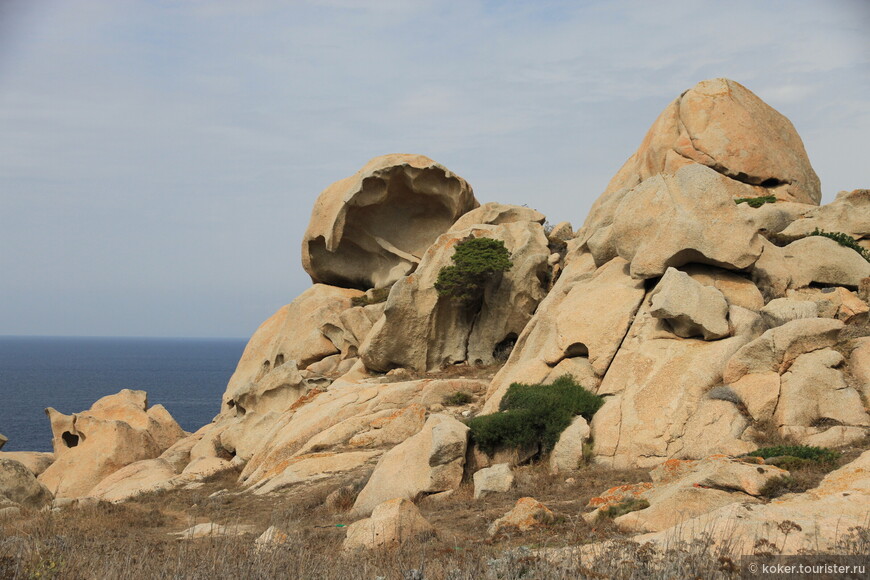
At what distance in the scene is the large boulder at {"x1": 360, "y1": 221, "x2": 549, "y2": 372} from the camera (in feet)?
97.9

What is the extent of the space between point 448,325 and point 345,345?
6.21m

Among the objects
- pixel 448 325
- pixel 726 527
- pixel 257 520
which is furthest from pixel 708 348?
pixel 448 325

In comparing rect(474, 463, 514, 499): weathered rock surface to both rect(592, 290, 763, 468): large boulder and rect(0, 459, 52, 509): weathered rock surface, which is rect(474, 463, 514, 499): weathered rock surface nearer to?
rect(592, 290, 763, 468): large boulder

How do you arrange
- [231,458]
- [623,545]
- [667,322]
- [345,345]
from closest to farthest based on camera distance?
[623,545]
[667,322]
[231,458]
[345,345]

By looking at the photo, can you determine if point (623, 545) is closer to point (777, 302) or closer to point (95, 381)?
point (777, 302)

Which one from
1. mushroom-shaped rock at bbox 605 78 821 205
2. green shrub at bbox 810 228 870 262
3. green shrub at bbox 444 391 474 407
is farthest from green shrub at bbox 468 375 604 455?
mushroom-shaped rock at bbox 605 78 821 205

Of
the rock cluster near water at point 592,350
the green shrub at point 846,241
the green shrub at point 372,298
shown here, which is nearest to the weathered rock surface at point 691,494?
the rock cluster near water at point 592,350

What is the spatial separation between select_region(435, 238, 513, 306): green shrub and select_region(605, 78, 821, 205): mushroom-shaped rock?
7.86 m

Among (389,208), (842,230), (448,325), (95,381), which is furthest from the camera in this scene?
(95,381)

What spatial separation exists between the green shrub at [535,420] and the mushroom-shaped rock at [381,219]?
2004cm

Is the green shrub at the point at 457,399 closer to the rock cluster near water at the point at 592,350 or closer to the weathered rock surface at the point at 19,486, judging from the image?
the rock cluster near water at the point at 592,350

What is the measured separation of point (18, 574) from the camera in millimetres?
8438

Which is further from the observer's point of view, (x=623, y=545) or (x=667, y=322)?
(x=667, y=322)

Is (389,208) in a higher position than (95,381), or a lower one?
higher
